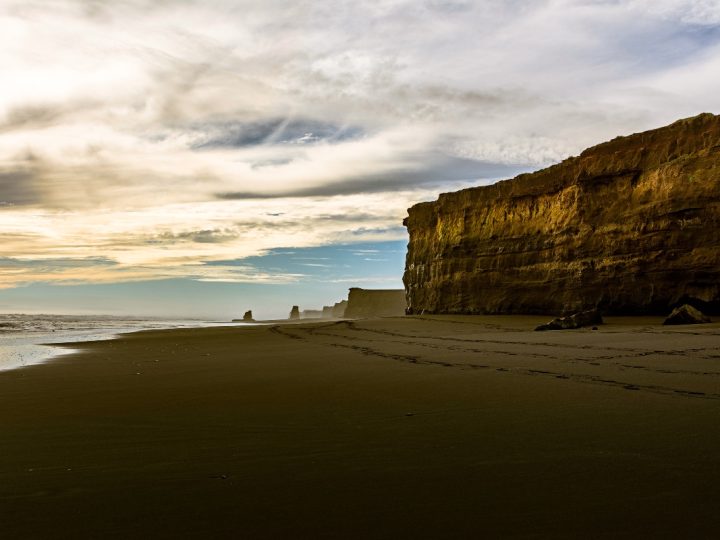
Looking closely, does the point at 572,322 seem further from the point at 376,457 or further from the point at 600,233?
the point at 376,457

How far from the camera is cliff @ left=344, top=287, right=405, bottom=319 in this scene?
97500 millimetres

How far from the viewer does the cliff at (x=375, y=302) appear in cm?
9750

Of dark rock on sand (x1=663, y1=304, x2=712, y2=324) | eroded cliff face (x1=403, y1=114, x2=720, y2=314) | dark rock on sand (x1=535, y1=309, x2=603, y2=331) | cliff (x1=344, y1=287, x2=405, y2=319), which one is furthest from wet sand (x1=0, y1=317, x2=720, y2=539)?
cliff (x1=344, y1=287, x2=405, y2=319)

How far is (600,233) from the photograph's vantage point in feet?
76.7

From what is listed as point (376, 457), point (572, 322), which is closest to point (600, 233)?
point (572, 322)

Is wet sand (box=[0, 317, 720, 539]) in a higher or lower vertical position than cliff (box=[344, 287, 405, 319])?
lower

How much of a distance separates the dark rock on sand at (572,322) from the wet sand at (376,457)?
9.86 m

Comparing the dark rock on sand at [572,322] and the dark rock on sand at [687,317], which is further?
the dark rock on sand at [572,322]

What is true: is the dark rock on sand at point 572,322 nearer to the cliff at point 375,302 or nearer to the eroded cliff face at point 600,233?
the eroded cliff face at point 600,233

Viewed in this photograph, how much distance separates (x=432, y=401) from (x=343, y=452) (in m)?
1.94

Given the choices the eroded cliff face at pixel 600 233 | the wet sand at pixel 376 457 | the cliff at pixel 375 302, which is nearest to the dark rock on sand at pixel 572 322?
the eroded cliff face at pixel 600 233

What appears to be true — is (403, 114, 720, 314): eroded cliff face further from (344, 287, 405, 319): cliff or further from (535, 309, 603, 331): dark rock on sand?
(344, 287, 405, 319): cliff

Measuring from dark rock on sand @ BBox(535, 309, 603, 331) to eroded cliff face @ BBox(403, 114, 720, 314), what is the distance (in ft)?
16.1

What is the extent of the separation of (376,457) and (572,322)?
15212mm
